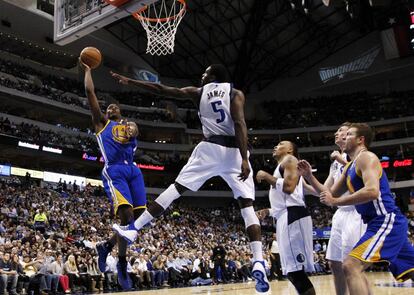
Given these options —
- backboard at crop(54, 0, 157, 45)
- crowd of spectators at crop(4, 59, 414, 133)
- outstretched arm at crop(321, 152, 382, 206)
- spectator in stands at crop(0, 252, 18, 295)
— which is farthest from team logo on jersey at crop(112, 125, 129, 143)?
crowd of spectators at crop(4, 59, 414, 133)

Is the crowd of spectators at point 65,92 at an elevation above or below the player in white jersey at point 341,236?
above

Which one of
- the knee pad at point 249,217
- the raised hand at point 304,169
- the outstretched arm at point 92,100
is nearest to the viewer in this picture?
the raised hand at point 304,169

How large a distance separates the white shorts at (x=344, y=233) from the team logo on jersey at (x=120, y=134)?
108 inches

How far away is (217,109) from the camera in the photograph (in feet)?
16.6

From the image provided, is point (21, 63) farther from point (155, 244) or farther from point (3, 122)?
point (155, 244)

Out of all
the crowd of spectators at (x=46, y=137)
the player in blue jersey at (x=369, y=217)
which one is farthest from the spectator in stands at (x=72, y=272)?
the crowd of spectators at (x=46, y=137)

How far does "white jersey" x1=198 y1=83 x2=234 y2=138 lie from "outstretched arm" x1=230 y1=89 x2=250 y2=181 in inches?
3.2

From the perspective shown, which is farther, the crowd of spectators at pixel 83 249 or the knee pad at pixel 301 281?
the crowd of spectators at pixel 83 249

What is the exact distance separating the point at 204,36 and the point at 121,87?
8949 mm

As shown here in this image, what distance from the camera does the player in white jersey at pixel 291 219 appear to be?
17.1 ft

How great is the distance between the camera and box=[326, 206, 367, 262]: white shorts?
5.14 meters

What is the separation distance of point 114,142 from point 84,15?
4.58m

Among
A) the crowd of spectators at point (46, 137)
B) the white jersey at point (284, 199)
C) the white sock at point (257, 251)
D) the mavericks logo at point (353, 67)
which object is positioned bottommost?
the white sock at point (257, 251)

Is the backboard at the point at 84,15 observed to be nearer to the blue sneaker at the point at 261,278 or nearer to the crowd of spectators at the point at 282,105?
the blue sneaker at the point at 261,278
